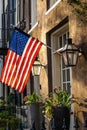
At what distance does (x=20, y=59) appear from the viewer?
10.2 metres

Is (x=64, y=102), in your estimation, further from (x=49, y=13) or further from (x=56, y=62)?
(x=49, y=13)

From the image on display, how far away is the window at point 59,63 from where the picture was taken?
10584mm

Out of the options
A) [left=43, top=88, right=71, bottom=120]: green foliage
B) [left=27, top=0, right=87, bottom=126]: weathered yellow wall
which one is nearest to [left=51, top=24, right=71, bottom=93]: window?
[left=27, top=0, right=87, bottom=126]: weathered yellow wall

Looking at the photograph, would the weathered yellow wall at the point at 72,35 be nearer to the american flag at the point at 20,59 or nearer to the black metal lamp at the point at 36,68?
the black metal lamp at the point at 36,68

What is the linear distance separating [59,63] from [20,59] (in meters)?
1.40

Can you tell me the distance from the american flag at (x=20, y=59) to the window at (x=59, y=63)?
119 centimetres

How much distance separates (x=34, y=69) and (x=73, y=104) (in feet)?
9.92

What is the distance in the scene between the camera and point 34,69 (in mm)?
11867

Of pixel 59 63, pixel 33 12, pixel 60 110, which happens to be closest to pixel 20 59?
pixel 59 63

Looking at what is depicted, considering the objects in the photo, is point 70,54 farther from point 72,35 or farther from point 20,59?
point 20,59

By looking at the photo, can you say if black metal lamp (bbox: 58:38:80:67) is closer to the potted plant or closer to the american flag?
the potted plant

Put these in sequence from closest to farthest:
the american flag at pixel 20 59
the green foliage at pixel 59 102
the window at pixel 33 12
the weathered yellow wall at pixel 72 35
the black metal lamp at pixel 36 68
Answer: the weathered yellow wall at pixel 72 35
the green foliage at pixel 59 102
the american flag at pixel 20 59
the black metal lamp at pixel 36 68
the window at pixel 33 12

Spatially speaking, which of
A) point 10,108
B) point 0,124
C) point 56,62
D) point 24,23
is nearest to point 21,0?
point 24,23

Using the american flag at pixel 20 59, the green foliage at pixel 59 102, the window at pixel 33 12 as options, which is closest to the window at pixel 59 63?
the american flag at pixel 20 59
